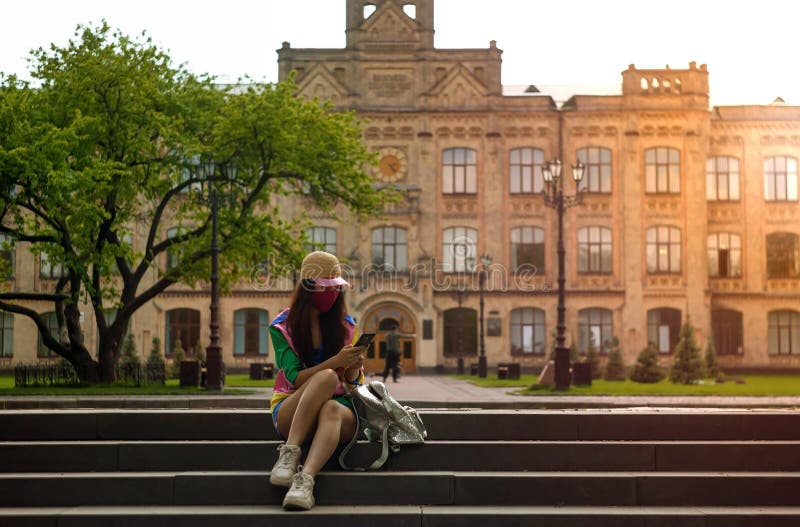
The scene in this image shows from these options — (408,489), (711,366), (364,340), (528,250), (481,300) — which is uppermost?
(528,250)

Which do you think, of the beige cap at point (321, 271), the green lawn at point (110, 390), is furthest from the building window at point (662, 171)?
the beige cap at point (321, 271)

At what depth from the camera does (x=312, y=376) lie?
769cm

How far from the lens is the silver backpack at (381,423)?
7.88m

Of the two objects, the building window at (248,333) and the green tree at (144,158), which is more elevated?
the green tree at (144,158)

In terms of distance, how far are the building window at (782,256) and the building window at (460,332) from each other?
14.4 meters

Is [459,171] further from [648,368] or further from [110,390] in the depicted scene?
[110,390]

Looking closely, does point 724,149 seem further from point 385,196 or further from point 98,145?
point 98,145

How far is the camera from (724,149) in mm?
47812

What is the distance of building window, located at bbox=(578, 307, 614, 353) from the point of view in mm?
45906

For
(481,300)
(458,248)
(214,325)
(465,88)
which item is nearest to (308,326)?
(214,325)

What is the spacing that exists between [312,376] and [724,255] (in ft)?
141

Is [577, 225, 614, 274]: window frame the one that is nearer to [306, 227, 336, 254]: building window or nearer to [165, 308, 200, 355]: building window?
[306, 227, 336, 254]: building window

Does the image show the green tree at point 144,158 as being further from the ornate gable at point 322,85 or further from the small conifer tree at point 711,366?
the ornate gable at point 322,85

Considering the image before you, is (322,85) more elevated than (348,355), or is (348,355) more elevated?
(322,85)
